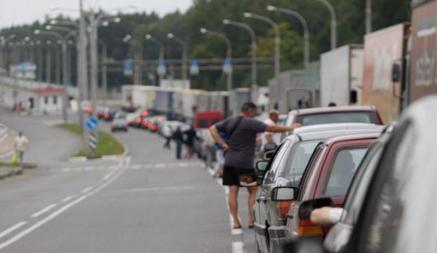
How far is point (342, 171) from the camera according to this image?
32.4 ft

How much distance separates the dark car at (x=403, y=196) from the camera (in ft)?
13.1

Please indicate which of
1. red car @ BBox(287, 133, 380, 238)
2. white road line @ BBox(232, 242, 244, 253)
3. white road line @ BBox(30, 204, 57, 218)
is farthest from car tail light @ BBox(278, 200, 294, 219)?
white road line @ BBox(30, 204, 57, 218)

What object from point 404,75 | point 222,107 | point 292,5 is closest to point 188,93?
point 222,107

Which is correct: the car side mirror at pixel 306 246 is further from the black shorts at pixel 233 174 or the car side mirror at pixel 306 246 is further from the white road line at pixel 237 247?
the black shorts at pixel 233 174

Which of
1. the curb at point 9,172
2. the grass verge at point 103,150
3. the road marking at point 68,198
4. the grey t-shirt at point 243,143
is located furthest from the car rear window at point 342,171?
the grass verge at point 103,150

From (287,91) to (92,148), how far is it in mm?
22232

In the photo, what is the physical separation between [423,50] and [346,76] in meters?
14.0

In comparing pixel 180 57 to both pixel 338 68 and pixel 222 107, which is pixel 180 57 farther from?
pixel 338 68

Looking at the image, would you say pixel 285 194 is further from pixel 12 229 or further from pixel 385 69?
pixel 385 69

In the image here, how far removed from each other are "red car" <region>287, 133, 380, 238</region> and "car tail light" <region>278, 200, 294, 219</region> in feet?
2.89

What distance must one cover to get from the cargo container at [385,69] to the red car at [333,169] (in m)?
13.4

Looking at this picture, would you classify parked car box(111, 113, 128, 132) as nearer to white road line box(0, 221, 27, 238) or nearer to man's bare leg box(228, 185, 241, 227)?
white road line box(0, 221, 27, 238)

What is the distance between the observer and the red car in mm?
9633

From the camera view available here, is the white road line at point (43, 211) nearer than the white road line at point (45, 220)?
No
